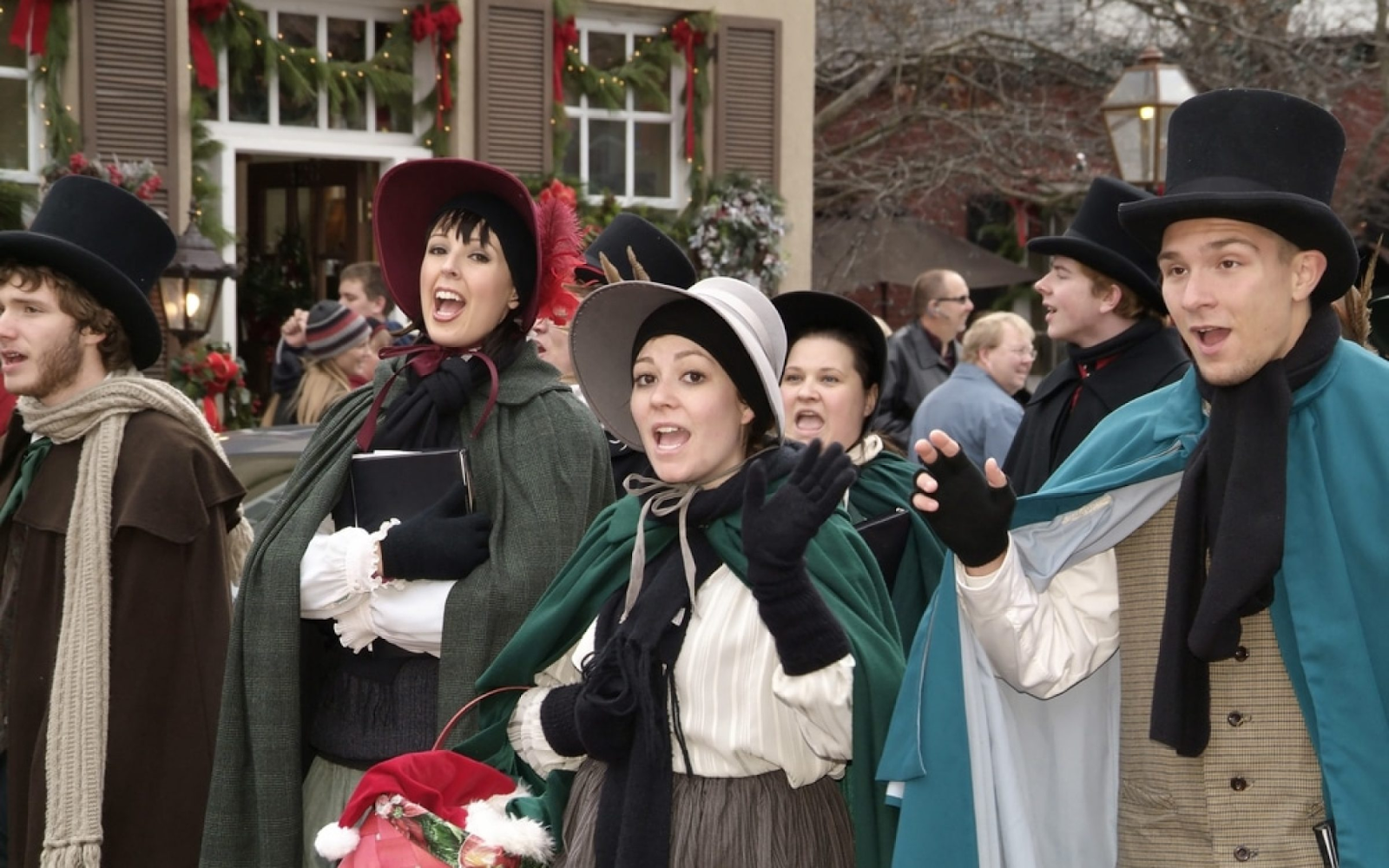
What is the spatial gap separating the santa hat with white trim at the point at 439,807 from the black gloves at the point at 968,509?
907 mm

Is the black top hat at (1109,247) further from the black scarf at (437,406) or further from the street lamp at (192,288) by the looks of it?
the street lamp at (192,288)

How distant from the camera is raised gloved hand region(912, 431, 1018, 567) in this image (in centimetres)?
272

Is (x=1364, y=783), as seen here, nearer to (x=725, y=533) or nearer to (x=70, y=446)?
(x=725, y=533)

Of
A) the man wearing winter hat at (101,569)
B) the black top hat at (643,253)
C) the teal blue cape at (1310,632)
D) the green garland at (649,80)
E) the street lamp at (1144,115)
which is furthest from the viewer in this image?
the green garland at (649,80)

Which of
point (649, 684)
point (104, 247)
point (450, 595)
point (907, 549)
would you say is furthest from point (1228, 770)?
point (104, 247)

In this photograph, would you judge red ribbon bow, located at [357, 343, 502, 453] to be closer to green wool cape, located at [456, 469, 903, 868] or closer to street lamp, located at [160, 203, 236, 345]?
green wool cape, located at [456, 469, 903, 868]

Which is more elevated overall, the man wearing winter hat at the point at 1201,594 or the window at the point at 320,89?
the window at the point at 320,89

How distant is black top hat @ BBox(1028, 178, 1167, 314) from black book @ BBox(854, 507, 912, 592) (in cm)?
125

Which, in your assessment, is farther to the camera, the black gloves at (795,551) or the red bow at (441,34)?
the red bow at (441,34)

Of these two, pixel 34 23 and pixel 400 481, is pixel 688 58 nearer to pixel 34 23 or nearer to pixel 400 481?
pixel 34 23

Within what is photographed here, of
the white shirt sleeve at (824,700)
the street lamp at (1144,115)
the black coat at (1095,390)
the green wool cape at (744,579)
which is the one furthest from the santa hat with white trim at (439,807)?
the street lamp at (1144,115)

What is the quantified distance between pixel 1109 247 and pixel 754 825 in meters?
2.68

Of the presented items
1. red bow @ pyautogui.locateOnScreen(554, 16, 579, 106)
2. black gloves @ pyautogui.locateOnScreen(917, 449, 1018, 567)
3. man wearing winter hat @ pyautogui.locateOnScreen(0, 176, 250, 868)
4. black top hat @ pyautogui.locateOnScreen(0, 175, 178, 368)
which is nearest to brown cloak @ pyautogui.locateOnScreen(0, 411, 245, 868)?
man wearing winter hat @ pyautogui.locateOnScreen(0, 176, 250, 868)

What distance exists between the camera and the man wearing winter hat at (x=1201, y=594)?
2.71 metres
